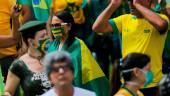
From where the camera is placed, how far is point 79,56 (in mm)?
7934

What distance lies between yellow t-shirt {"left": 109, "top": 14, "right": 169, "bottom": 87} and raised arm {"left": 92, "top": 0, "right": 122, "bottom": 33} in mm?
187

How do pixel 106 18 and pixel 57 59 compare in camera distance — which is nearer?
pixel 57 59

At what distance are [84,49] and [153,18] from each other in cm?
82

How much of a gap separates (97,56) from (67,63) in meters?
3.48

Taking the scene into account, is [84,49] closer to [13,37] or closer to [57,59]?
[13,37]

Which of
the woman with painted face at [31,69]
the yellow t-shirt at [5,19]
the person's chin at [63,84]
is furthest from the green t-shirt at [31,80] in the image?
the yellow t-shirt at [5,19]

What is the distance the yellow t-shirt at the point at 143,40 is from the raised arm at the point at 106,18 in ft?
0.61

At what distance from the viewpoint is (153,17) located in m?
8.18

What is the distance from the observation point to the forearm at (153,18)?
321 inches

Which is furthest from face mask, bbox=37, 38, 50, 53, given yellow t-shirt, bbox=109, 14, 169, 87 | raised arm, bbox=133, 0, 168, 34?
raised arm, bbox=133, 0, 168, 34

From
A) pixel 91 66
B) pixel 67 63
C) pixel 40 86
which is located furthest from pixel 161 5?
pixel 67 63

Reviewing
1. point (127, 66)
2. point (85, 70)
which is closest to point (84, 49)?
point (85, 70)

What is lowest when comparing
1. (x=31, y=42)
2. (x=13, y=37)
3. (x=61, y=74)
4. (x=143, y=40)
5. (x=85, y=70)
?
(x=85, y=70)

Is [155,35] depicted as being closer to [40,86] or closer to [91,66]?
[91,66]
